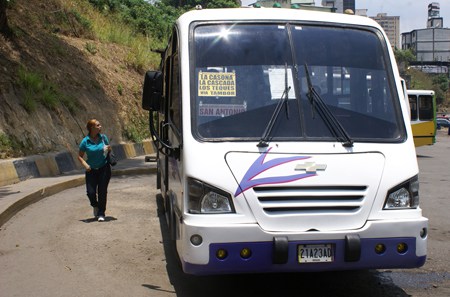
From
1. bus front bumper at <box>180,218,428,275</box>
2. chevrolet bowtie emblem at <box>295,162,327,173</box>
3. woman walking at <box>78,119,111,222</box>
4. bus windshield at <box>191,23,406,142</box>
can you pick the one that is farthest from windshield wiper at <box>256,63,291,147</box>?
woman walking at <box>78,119,111,222</box>

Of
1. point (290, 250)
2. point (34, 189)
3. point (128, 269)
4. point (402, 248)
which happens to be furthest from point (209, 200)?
point (34, 189)

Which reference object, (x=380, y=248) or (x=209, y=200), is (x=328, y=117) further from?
(x=209, y=200)

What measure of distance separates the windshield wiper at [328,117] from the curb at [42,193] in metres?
5.29

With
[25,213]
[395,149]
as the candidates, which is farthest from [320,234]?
[25,213]

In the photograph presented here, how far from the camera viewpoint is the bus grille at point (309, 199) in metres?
4.88

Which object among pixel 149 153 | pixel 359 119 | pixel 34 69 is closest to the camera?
pixel 359 119

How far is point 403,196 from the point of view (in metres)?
5.14

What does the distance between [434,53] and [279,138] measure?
15512cm

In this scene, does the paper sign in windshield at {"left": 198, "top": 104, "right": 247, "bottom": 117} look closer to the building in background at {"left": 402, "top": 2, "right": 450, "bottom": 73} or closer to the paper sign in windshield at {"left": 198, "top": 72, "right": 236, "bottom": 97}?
the paper sign in windshield at {"left": 198, "top": 72, "right": 236, "bottom": 97}

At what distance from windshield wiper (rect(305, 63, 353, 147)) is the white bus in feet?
0.03

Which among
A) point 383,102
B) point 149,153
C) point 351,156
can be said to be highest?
point 383,102

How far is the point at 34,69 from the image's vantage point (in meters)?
15.7

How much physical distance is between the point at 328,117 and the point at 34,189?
711 centimetres

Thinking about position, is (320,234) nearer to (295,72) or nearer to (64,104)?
(295,72)
